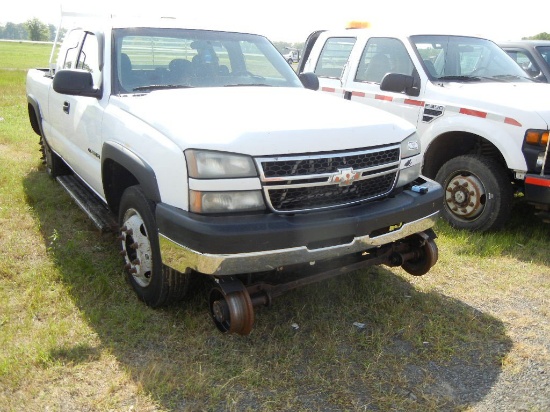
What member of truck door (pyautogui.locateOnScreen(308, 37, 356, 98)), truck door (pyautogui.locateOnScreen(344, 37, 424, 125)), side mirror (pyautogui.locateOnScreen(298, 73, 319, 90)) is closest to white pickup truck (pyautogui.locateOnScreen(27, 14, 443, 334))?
side mirror (pyautogui.locateOnScreen(298, 73, 319, 90))

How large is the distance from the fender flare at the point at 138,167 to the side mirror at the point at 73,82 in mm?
492

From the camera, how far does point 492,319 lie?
374 centimetres

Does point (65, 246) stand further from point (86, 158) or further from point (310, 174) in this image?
point (310, 174)

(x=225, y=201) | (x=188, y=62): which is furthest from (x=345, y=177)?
(x=188, y=62)

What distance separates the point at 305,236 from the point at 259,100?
3.80 feet

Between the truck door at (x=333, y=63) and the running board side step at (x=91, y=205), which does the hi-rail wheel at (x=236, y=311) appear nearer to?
the running board side step at (x=91, y=205)

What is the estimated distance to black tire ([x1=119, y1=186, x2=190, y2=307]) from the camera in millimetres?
3307

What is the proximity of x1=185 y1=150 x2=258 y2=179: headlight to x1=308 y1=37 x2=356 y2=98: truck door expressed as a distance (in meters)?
3.92

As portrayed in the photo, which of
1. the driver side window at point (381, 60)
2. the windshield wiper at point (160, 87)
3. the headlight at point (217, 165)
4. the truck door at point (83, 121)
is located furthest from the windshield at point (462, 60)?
the headlight at point (217, 165)

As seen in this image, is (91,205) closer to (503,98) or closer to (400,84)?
(400,84)

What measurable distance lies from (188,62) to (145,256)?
5.18ft

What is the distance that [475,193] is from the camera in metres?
5.22

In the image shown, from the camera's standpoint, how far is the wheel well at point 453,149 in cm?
532

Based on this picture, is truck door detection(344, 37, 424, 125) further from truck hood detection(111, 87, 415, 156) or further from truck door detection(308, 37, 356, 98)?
truck hood detection(111, 87, 415, 156)
